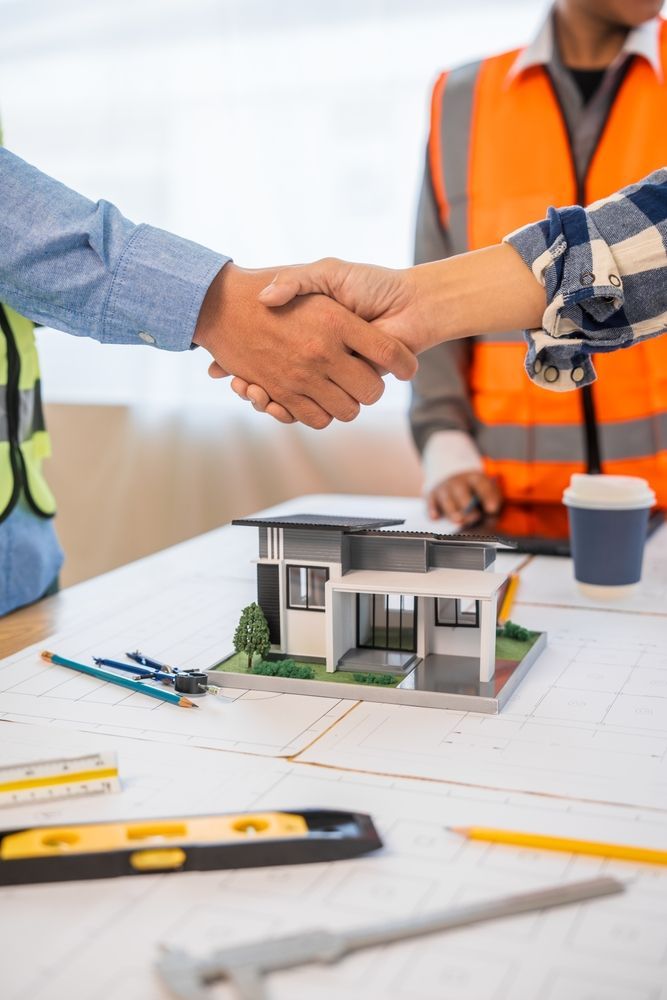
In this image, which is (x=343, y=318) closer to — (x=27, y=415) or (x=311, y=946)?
(x=27, y=415)

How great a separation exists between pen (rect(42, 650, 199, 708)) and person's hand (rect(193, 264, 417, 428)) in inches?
18.4

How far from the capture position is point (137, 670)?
1046 mm

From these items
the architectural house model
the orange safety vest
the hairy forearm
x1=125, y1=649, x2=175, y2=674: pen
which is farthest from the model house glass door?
the orange safety vest

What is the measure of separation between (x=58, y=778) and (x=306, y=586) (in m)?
0.37

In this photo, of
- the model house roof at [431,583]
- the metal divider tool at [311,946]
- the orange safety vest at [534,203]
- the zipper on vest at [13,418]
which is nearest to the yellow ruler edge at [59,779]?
the metal divider tool at [311,946]

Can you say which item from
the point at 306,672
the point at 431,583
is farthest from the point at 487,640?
the point at 306,672

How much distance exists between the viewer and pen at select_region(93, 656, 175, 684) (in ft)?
3.37

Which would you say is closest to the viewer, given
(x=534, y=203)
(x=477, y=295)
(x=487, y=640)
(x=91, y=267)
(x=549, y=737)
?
(x=549, y=737)

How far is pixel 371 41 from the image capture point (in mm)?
2469

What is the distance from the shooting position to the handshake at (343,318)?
4.32 feet

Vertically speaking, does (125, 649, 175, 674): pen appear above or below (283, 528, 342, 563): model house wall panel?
below

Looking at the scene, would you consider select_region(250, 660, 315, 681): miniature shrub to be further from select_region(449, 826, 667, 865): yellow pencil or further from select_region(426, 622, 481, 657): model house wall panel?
select_region(449, 826, 667, 865): yellow pencil

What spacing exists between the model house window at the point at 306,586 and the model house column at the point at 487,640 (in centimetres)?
17

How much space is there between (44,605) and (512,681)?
0.64 m
